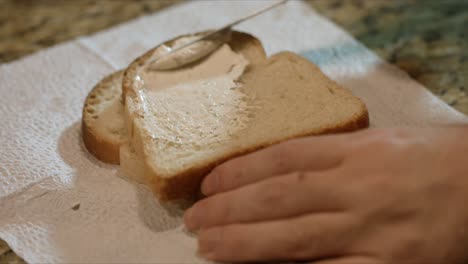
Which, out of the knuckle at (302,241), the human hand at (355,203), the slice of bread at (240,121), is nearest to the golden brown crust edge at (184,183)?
the slice of bread at (240,121)

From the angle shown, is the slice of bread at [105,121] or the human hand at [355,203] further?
the slice of bread at [105,121]

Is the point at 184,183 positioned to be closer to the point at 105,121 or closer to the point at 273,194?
the point at 273,194

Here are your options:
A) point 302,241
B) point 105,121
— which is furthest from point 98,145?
point 302,241

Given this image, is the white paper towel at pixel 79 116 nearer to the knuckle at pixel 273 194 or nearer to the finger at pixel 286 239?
the finger at pixel 286 239

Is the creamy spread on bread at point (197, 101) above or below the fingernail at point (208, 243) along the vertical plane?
above

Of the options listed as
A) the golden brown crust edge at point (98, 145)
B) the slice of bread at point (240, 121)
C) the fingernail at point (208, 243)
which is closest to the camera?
the fingernail at point (208, 243)

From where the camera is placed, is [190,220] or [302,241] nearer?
[302,241]

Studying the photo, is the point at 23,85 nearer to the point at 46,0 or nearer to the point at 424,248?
the point at 46,0
